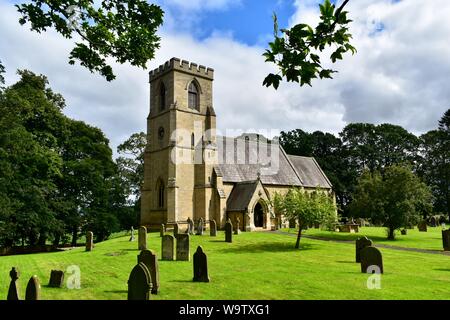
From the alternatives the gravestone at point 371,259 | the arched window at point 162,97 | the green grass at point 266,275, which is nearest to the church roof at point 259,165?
the arched window at point 162,97

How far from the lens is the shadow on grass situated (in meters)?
19.9

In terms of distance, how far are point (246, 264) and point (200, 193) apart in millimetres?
17720

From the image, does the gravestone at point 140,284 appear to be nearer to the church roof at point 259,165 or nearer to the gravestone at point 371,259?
the gravestone at point 371,259

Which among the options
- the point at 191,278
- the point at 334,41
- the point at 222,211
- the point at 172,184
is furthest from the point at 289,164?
the point at 334,41

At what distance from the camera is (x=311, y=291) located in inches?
389

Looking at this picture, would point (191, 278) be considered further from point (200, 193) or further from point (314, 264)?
point (200, 193)

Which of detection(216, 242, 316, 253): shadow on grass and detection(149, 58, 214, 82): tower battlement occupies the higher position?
detection(149, 58, 214, 82): tower battlement

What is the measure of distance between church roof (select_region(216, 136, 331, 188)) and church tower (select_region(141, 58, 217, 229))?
2219mm

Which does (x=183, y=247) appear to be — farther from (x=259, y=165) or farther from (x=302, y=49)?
(x=259, y=165)

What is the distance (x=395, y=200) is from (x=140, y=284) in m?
22.9

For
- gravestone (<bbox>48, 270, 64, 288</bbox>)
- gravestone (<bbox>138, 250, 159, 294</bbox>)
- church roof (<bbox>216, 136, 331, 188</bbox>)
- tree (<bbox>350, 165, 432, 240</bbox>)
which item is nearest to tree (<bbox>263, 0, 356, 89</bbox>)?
gravestone (<bbox>138, 250, 159, 294</bbox>)

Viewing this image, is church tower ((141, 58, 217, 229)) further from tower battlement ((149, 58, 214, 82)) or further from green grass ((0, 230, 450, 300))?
green grass ((0, 230, 450, 300))

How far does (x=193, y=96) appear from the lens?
115ft

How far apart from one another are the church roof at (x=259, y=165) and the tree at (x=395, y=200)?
10754 mm
